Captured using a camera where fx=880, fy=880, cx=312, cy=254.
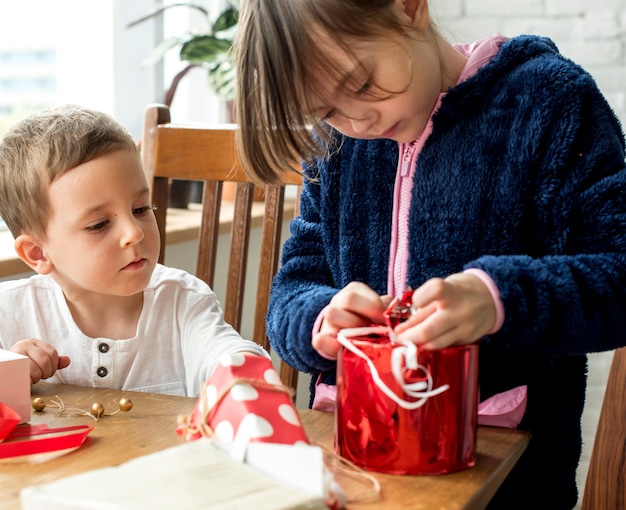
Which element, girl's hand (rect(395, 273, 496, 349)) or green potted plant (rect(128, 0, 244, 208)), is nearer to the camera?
girl's hand (rect(395, 273, 496, 349))

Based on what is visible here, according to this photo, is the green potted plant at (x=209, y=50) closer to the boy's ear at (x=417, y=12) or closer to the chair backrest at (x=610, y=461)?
the boy's ear at (x=417, y=12)

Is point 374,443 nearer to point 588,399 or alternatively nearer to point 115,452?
point 115,452

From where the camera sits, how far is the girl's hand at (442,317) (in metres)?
0.67

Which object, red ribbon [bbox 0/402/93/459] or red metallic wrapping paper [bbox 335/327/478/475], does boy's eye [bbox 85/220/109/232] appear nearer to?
red ribbon [bbox 0/402/93/459]

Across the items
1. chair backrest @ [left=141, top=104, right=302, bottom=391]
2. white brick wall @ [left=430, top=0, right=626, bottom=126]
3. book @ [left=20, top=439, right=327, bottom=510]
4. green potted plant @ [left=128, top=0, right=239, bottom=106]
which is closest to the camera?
book @ [left=20, top=439, right=327, bottom=510]

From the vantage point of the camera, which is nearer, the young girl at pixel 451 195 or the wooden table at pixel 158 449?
the wooden table at pixel 158 449

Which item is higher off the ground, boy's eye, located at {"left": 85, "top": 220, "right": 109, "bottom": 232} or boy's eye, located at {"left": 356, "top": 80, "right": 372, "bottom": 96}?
boy's eye, located at {"left": 356, "top": 80, "right": 372, "bottom": 96}

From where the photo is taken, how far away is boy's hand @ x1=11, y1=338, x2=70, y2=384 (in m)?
1.02

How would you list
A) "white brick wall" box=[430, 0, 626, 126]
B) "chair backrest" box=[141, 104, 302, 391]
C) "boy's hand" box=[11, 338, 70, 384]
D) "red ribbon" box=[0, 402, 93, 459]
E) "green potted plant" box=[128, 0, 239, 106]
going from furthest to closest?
"white brick wall" box=[430, 0, 626, 126], "green potted plant" box=[128, 0, 239, 106], "chair backrest" box=[141, 104, 302, 391], "boy's hand" box=[11, 338, 70, 384], "red ribbon" box=[0, 402, 93, 459]

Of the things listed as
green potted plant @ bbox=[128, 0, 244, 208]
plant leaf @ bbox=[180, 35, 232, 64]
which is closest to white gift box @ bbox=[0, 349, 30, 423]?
green potted plant @ bbox=[128, 0, 244, 208]

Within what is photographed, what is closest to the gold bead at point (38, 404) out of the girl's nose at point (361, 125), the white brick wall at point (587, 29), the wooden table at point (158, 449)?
the wooden table at point (158, 449)

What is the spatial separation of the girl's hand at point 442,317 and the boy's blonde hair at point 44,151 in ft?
1.93

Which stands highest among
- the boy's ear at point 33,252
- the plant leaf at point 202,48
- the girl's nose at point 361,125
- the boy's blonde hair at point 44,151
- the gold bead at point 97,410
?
the plant leaf at point 202,48

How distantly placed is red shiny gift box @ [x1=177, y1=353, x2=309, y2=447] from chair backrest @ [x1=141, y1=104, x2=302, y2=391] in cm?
57
